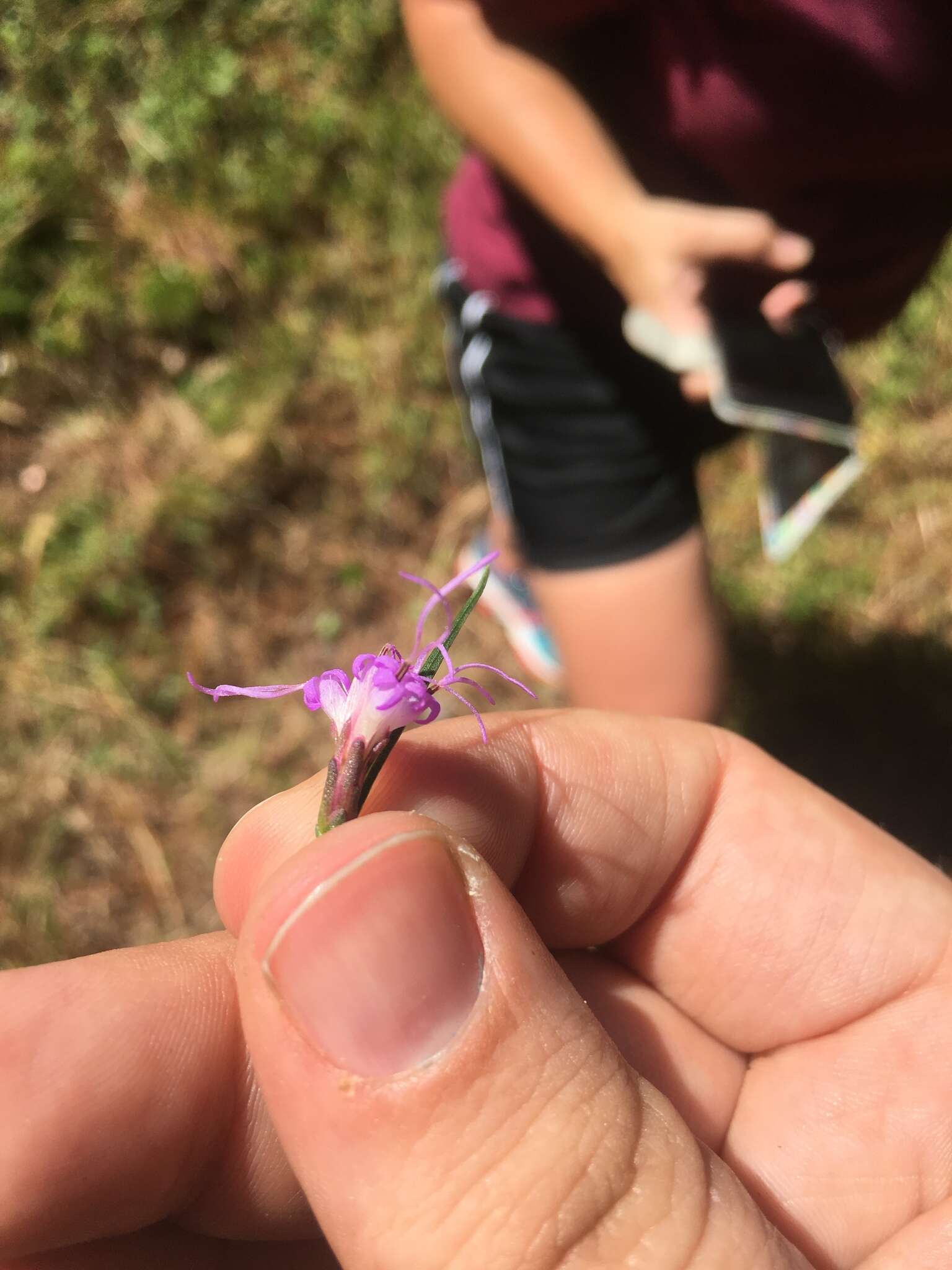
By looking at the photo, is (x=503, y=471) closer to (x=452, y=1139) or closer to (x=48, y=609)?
(x=48, y=609)

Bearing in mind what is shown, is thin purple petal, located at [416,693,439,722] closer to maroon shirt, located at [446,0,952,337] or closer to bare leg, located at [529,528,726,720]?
bare leg, located at [529,528,726,720]

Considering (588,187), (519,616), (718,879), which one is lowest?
(519,616)

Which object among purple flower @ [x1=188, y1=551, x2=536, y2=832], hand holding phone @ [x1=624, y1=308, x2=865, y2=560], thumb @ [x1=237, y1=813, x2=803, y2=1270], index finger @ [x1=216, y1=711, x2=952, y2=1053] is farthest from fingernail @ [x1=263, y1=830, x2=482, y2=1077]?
hand holding phone @ [x1=624, y1=308, x2=865, y2=560]

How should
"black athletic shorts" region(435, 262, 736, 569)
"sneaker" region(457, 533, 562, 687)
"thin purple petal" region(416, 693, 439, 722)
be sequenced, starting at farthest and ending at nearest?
"sneaker" region(457, 533, 562, 687) < "black athletic shorts" region(435, 262, 736, 569) < "thin purple petal" region(416, 693, 439, 722)

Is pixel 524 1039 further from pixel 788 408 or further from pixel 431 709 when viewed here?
pixel 788 408

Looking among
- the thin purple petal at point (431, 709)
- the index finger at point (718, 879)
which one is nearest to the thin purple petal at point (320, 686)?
the thin purple petal at point (431, 709)

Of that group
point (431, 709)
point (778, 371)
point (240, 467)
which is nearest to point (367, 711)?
point (431, 709)

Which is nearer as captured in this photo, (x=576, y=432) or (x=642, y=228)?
(x=642, y=228)

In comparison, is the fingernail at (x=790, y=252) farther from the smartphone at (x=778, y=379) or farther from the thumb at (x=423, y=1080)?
the thumb at (x=423, y=1080)
